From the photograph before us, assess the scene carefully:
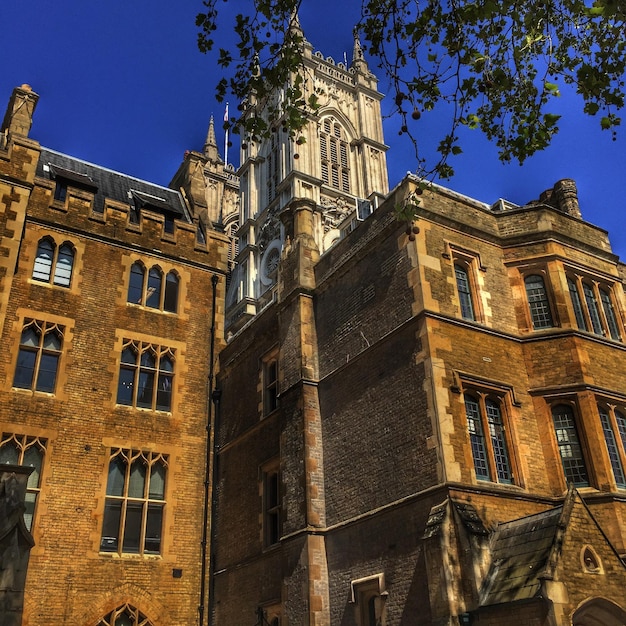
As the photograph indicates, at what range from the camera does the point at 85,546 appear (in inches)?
720

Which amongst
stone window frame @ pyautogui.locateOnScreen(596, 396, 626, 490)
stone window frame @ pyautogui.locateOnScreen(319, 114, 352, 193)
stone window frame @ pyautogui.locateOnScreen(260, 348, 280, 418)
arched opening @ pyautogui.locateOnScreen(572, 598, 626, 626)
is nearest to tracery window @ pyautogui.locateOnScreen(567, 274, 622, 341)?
stone window frame @ pyautogui.locateOnScreen(596, 396, 626, 490)

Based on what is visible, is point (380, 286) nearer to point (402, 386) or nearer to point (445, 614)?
point (402, 386)

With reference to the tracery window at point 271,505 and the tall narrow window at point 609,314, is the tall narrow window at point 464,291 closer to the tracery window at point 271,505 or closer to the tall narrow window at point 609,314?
the tall narrow window at point 609,314

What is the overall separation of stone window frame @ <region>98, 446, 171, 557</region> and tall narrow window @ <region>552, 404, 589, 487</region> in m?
11.0

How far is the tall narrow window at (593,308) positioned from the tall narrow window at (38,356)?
48.3ft

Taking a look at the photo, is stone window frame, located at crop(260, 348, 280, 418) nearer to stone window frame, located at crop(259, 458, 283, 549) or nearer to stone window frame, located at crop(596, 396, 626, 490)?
stone window frame, located at crop(259, 458, 283, 549)

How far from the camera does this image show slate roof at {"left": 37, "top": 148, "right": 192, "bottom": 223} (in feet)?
78.6

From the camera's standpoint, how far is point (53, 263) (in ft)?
70.0

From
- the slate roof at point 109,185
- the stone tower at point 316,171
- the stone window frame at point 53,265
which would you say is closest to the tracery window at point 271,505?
the stone window frame at point 53,265

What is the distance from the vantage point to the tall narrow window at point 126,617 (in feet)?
58.9

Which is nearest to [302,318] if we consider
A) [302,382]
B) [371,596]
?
[302,382]

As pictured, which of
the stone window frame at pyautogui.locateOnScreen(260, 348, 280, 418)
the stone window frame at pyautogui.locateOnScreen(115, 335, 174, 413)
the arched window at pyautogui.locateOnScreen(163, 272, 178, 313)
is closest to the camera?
the stone window frame at pyautogui.locateOnScreen(260, 348, 280, 418)

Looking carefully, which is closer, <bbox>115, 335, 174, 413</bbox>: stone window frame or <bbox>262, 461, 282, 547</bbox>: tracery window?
<bbox>262, 461, 282, 547</bbox>: tracery window

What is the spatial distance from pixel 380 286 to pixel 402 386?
9.65 feet
